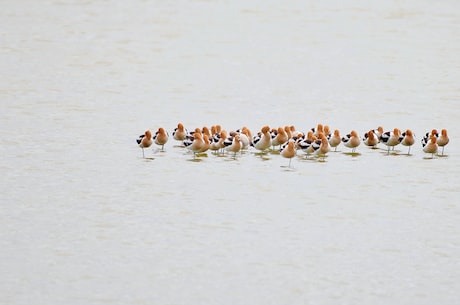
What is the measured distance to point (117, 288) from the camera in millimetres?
9133

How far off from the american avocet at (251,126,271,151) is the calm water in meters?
0.38

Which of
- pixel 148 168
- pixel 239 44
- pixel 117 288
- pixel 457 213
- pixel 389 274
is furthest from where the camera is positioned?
pixel 239 44

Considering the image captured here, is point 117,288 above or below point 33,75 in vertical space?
below

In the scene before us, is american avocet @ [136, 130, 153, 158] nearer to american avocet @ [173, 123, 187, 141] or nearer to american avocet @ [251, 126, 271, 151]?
american avocet @ [173, 123, 187, 141]

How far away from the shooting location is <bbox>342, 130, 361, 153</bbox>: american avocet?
15.7 metres

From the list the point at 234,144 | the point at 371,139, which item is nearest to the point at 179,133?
the point at 234,144

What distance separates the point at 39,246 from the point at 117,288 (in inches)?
63.8

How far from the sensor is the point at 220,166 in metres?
14.7

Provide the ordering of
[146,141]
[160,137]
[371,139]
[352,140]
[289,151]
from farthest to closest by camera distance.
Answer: [371,139] → [352,140] → [160,137] → [146,141] → [289,151]

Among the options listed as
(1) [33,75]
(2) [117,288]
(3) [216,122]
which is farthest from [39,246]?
(1) [33,75]

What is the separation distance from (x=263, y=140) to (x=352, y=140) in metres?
1.50

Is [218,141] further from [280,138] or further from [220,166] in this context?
[280,138]

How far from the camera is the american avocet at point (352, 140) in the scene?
15742mm

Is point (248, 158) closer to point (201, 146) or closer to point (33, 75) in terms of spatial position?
point (201, 146)
